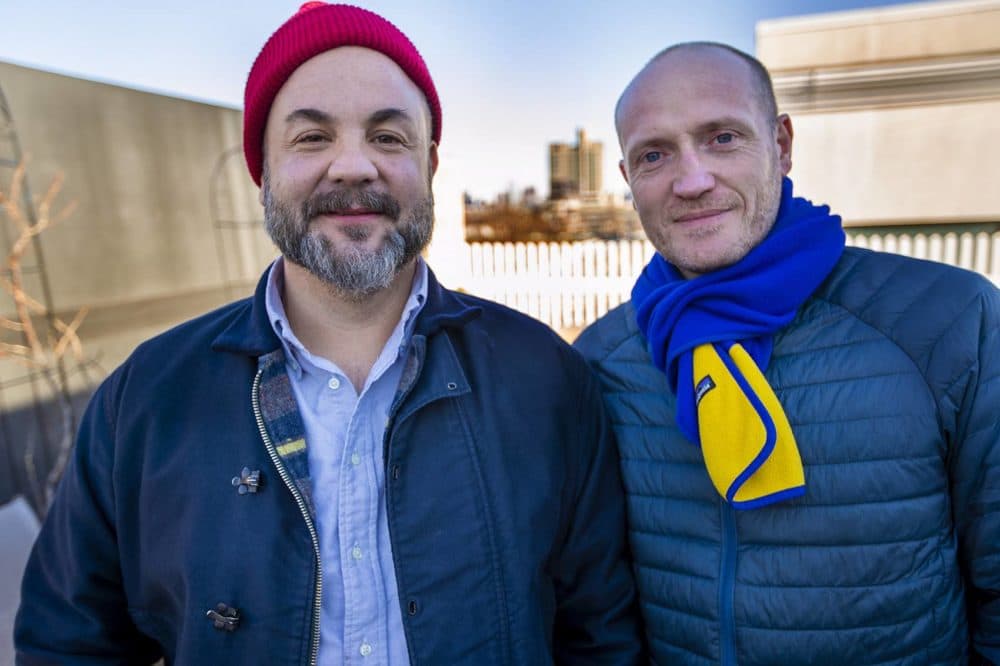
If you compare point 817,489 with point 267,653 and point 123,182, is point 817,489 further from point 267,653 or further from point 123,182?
point 123,182

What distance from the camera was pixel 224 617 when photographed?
1189 mm

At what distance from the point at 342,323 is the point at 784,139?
4.01ft

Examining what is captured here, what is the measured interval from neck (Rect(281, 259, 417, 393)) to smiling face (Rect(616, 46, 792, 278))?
66 cm

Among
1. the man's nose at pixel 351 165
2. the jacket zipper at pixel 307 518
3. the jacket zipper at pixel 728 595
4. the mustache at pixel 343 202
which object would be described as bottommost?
the jacket zipper at pixel 728 595

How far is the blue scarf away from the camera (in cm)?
135

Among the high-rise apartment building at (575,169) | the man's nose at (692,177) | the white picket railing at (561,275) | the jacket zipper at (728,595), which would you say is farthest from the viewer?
the high-rise apartment building at (575,169)

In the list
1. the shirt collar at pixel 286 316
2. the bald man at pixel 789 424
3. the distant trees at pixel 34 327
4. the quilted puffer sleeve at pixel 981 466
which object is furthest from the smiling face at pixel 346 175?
the distant trees at pixel 34 327

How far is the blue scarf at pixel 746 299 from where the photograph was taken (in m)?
1.35

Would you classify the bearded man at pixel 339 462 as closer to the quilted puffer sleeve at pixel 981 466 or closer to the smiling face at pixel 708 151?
the smiling face at pixel 708 151

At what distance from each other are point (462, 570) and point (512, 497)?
0.60 feet

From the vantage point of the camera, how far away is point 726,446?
4.23 feet

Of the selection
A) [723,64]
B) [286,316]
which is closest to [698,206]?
[723,64]

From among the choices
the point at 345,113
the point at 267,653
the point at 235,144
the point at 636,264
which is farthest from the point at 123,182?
the point at 636,264

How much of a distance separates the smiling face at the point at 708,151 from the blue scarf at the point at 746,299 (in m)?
0.06
